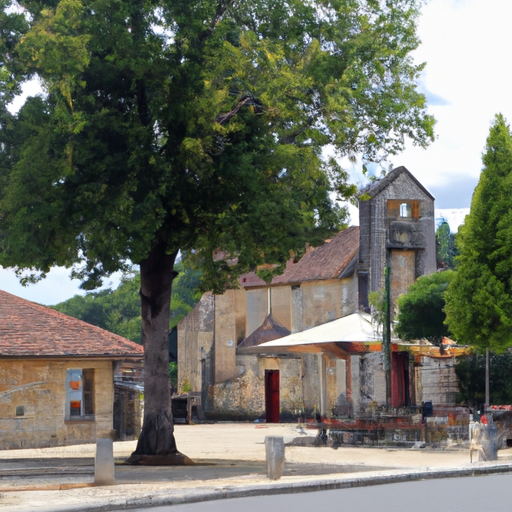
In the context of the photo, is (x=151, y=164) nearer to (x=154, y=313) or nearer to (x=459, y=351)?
(x=154, y=313)

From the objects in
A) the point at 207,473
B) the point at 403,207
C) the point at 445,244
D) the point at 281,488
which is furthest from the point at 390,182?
the point at 281,488

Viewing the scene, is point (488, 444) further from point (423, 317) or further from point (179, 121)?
point (423, 317)

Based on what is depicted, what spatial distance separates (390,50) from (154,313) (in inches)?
287

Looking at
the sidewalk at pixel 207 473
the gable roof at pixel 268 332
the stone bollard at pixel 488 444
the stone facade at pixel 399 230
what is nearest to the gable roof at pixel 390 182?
the stone facade at pixel 399 230

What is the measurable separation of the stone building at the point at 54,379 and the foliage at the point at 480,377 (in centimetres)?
1119

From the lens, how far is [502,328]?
72.9 ft

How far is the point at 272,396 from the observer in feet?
160

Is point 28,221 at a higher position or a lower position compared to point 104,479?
higher

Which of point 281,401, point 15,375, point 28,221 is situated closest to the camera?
point 28,221

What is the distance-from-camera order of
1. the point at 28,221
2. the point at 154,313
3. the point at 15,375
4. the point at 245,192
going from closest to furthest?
the point at 28,221 < the point at 245,192 < the point at 154,313 < the point at 15,375

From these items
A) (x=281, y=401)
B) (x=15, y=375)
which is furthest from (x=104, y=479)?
(x=281, y=401)

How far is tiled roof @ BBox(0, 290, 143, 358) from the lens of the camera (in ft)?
97.2

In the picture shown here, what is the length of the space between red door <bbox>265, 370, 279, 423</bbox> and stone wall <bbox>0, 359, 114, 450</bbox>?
18453 mm

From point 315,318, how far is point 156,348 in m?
25.9
